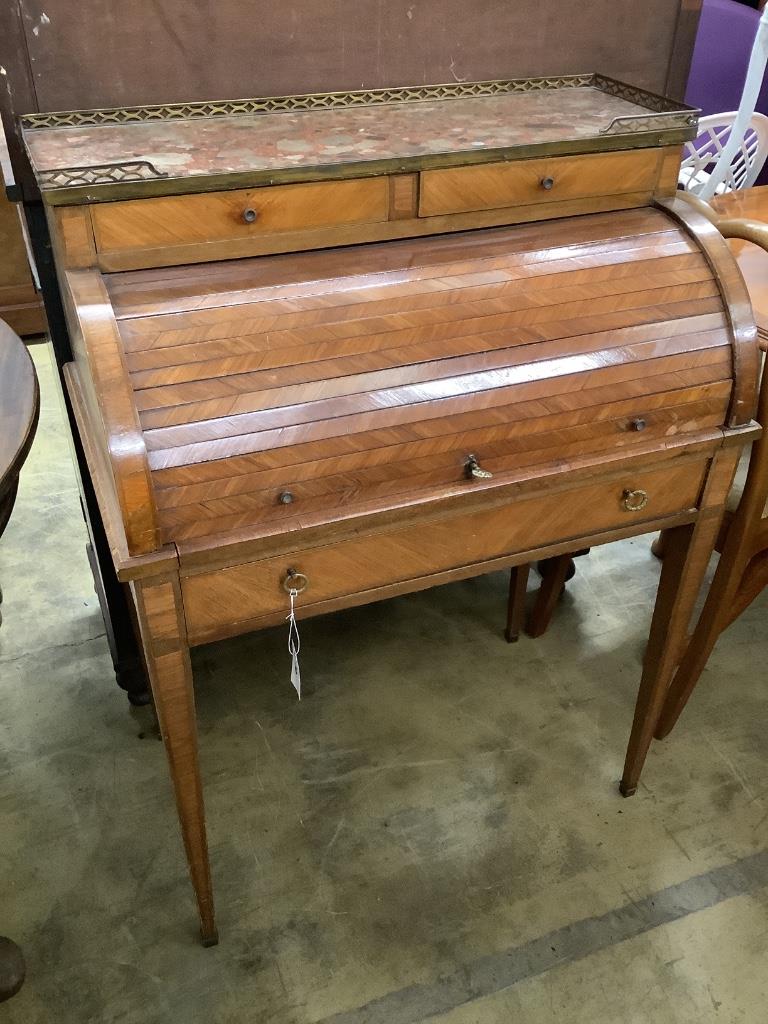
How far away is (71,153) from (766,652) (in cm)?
210

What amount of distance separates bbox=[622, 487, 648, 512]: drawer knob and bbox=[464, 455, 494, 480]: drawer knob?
306mm

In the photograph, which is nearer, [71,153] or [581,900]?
[71,153]

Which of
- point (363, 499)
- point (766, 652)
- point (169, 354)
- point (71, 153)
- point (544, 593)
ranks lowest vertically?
point (766, 652)

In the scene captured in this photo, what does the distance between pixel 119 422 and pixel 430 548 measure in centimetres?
55

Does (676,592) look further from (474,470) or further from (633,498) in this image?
(474,470)

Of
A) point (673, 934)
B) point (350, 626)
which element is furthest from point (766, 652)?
point (350, 626)

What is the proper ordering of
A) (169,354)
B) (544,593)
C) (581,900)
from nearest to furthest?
(169,354) < (581,900) < (544,593)

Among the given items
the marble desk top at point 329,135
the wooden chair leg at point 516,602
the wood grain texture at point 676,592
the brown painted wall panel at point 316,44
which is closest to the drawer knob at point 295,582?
the marble desk top at point 329,135

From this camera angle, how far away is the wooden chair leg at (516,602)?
7.80ft

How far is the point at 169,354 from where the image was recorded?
1.32 m

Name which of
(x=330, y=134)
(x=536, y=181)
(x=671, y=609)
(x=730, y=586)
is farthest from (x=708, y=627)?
(x=330, y=134)

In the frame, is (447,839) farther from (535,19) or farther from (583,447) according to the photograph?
(535,19)

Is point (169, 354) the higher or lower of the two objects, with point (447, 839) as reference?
higher

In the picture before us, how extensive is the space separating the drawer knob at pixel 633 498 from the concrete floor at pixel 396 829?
805 millimetres
